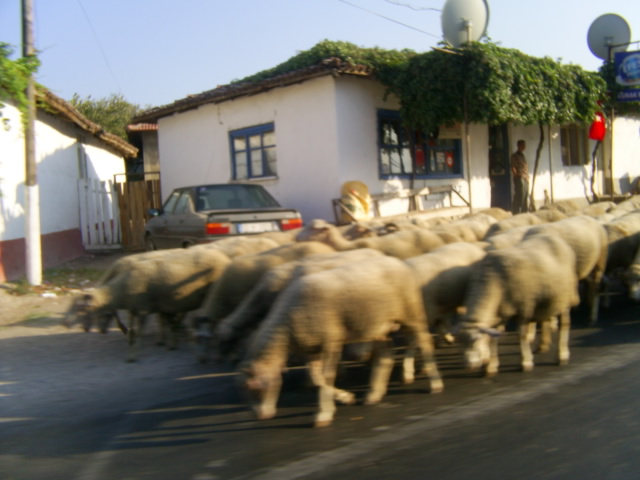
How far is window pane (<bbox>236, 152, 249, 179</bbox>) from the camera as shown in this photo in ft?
51.9

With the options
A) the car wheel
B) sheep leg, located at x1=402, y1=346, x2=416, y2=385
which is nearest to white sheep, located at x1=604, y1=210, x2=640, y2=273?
sheep leg, located at x1=402, y1=346, x2=416, y2=385

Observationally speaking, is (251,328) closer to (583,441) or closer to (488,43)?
(583,441)

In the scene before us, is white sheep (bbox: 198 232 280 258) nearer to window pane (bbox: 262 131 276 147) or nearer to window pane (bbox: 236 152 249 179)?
window pane (bbox: 262 131 276 147)

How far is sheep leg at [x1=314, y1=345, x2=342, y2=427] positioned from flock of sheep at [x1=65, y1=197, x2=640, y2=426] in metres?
0.01

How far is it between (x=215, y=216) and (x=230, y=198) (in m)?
1.38

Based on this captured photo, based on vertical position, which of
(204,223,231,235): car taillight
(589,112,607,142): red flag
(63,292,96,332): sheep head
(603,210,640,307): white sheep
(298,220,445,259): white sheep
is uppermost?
(589,112,607,142): red flag

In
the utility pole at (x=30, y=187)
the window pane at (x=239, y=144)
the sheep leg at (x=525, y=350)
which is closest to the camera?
the sheep leg at (x=525, y=350)

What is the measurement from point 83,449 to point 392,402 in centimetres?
241

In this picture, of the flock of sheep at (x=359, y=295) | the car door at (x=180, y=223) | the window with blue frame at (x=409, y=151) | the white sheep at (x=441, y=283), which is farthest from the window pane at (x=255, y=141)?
the white sheep at (x=441, y=283)

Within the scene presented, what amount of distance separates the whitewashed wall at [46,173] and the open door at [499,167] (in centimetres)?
1132

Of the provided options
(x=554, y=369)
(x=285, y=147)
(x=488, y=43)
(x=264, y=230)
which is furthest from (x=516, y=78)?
(x=554, y=369)

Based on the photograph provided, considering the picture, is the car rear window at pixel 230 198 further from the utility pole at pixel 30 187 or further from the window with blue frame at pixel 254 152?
the window with blue frame at pixel 254 152

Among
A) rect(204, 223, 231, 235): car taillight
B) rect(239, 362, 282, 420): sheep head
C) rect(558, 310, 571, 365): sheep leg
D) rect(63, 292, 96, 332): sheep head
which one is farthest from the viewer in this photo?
rect(204, 223, 231, 235): car taillight

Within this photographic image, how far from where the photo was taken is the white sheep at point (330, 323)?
4.48 meters
